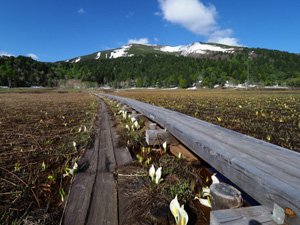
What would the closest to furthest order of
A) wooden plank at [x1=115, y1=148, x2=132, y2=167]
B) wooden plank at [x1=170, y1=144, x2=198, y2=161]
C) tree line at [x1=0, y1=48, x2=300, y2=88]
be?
wooden plank at [x1=115, y1=148, x2=132, y2=167], wooden plank at [x1=170, y1=144, x2=198, y2=161], tree line at [x1=0, y1=48, x2=300, y2=88]

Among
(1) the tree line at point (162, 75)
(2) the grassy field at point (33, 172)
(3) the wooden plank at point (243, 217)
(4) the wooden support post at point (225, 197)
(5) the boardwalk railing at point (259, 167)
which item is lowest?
(2) the grassy field at point (33, 172)

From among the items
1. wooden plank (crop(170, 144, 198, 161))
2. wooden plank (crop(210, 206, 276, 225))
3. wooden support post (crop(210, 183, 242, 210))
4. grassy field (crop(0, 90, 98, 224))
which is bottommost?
grassy field (crop(0, 90, 98, 224))

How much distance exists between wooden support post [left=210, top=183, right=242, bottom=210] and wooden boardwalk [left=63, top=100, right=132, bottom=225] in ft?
2.96

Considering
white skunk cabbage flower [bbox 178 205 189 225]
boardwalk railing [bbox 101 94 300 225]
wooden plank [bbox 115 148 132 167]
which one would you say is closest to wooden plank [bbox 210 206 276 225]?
boardwalk railing [bbox 101 94 300 225]

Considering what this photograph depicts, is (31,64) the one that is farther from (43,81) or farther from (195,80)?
(195,80)

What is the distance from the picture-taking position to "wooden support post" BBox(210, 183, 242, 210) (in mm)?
1173

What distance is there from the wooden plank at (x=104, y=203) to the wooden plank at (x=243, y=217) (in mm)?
901

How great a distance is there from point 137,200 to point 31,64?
185242 mm

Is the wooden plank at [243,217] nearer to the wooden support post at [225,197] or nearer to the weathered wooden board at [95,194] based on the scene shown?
the wooden support post at [225,197]

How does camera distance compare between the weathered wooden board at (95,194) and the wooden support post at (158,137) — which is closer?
the weathered wooden board at (95,194)

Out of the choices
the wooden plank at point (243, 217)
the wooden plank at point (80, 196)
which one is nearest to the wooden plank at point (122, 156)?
the wooden plank at point (80, 196)

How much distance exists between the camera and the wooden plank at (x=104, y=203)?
54.8 inches

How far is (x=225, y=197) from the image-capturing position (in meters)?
1.19

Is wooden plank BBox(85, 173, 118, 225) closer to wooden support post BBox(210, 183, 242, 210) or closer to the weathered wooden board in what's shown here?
the weathered wooden board
